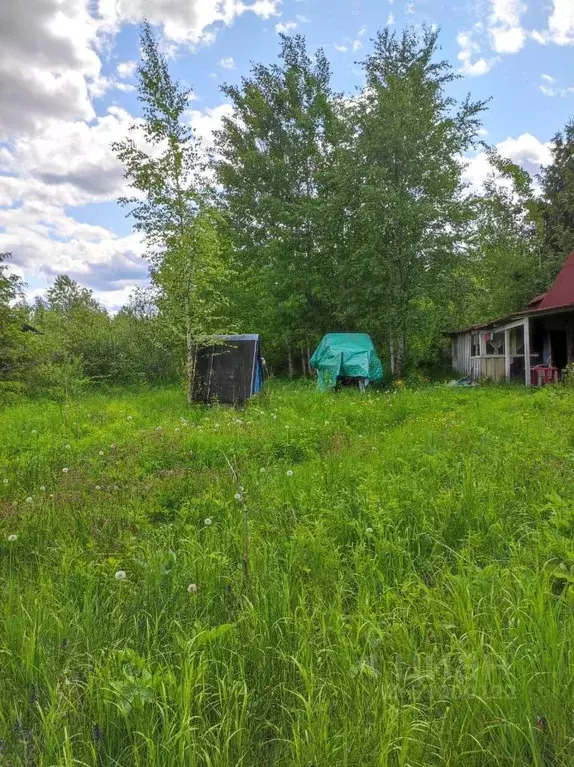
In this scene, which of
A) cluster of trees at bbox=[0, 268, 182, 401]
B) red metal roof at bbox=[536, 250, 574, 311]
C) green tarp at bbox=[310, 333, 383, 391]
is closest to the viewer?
cluster of trees at bbox=[0, 268, 182, 401]

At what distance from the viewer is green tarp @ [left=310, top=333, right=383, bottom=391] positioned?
13759 millimetres

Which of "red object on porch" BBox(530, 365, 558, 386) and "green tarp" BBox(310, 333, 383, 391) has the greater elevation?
"green tarp" BBox(310, 333, 383, 391)

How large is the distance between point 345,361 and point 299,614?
12015 mm

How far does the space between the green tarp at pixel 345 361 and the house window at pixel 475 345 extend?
490cm

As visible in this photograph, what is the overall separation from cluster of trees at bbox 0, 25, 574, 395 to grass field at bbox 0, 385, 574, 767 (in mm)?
7688

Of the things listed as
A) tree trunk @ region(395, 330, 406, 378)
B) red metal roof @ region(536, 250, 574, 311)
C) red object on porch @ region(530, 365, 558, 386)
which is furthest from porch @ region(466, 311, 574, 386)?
tree trunk @ region(395, 330, 406, 378)

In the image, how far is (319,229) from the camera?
17.3 meters

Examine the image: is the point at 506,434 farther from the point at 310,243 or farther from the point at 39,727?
the point at 310,243

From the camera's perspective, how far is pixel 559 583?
7.86 feet

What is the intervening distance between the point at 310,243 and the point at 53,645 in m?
17.3

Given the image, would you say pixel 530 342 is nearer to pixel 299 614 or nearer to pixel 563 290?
pixel 563 290

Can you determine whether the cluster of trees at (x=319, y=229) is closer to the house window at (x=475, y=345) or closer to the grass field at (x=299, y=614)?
the house window at (x=475, y=345)

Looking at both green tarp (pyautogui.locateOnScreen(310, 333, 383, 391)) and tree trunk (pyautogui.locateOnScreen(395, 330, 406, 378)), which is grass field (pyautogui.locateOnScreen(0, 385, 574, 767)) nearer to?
green tarp (pyautogui.locateOnScreen(310, 333, 383, 391))

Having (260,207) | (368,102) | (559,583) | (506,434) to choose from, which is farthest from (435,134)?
(559,583)
